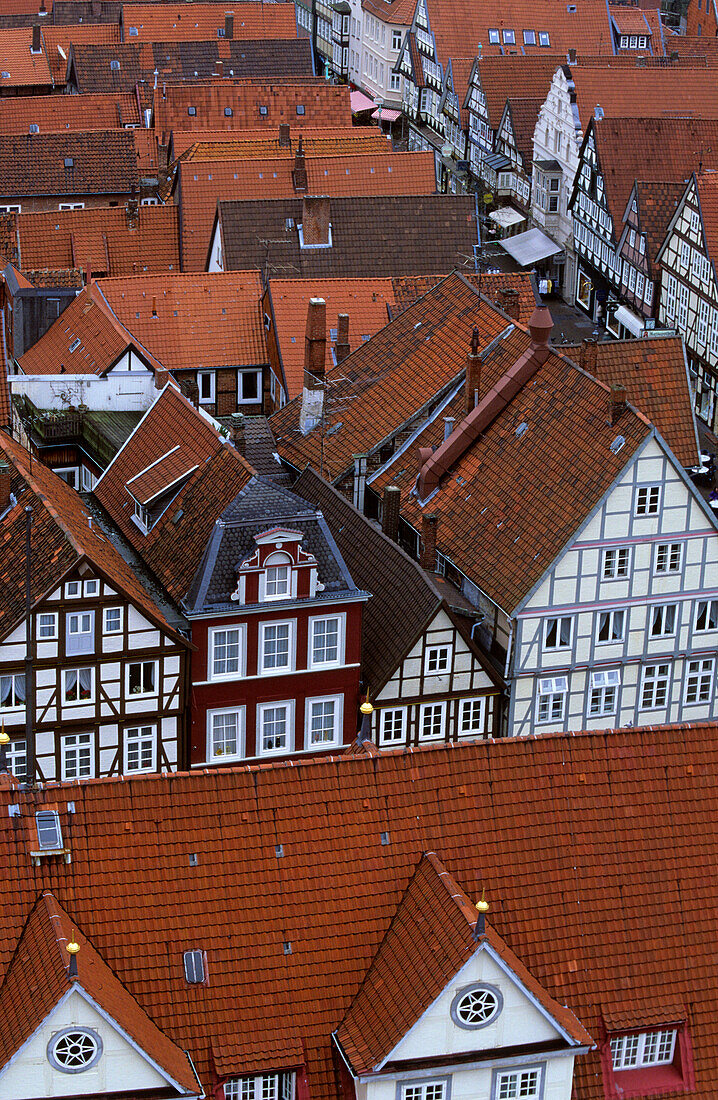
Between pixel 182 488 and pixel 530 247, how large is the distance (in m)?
59.8

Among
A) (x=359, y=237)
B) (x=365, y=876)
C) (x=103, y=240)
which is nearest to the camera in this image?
(x=365, y=876)

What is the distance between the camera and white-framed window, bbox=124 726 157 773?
195 ft

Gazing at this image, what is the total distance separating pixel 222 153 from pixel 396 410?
38.6 metres

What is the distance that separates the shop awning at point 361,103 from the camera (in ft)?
488

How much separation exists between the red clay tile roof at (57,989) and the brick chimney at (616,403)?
99.0 feet

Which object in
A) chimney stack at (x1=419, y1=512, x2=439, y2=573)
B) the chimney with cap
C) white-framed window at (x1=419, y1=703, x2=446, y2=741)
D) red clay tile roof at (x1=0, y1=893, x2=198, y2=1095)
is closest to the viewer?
red clay tile roof at (x1=0, y1=893, x2=198, y2=1095)

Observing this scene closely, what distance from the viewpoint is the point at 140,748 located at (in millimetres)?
59844

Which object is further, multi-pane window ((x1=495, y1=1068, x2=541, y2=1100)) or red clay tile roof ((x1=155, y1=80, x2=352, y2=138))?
red clay tile roof ((x1=155, y1=80, x2=352, y2=138))

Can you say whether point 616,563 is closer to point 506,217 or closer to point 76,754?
point 76,754

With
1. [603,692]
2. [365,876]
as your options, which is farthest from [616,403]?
[365,876]

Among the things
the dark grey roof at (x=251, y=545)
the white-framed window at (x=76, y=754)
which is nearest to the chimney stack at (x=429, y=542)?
the dark grey roof at (x=251, y=545)

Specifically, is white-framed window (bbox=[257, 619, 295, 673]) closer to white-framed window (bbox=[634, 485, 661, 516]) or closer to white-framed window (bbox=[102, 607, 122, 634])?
white-framed window (bbox=[102, 607, 122, 634])

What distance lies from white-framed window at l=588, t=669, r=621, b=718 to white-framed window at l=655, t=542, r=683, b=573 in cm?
393

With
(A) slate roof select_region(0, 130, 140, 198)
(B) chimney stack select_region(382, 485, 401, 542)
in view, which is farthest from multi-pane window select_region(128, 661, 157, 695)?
(A) slate roof select_region(0, 130, 140, 198)
